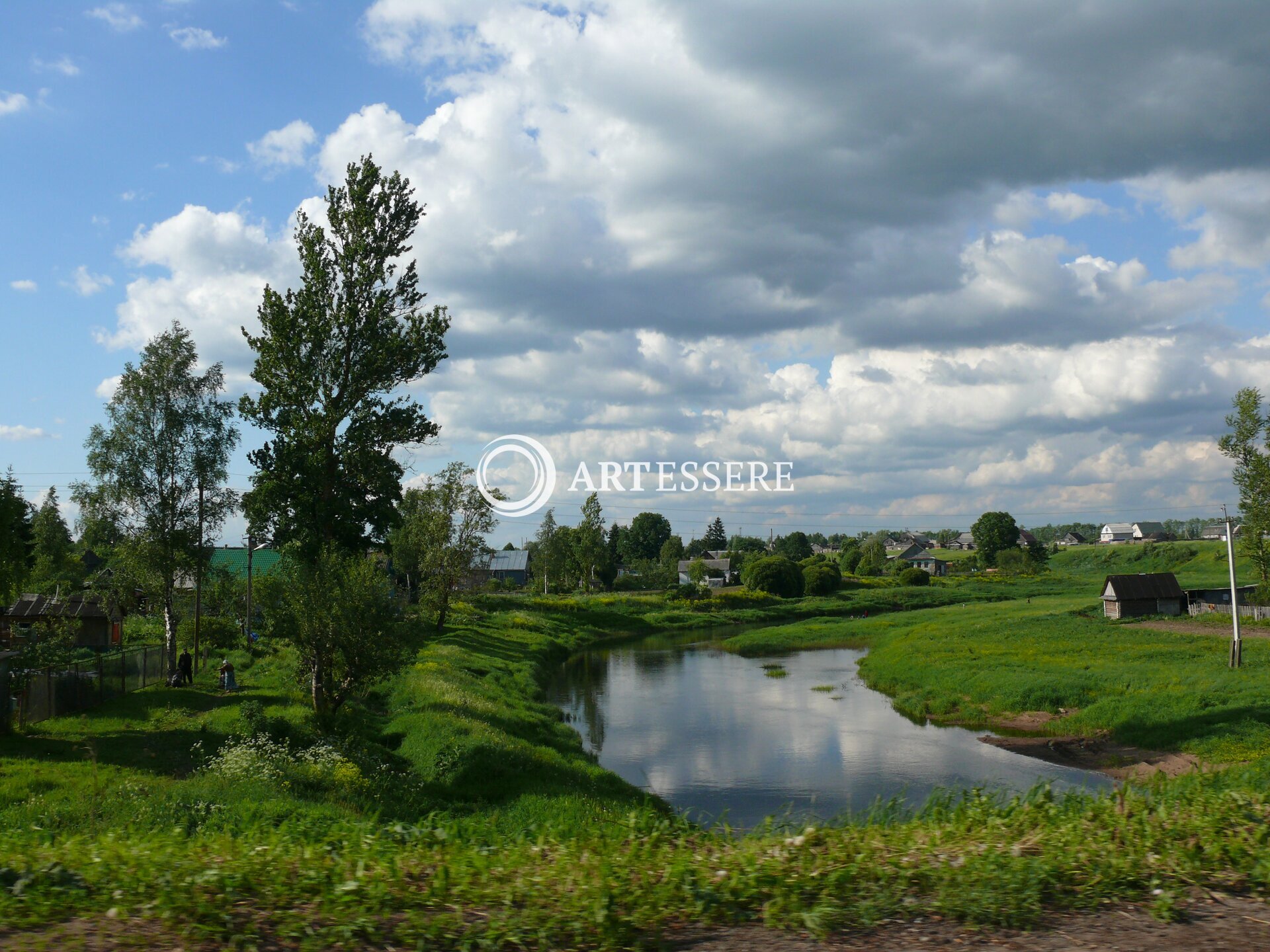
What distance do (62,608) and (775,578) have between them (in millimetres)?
72529

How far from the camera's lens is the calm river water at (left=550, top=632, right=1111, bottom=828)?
2305 cm

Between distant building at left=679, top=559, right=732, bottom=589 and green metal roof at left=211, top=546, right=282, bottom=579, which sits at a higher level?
green metal roof at left=211, top=546, right=282, bottom=579

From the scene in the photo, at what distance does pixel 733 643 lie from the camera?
6238 centimetres

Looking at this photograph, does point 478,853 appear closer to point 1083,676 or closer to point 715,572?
point 1083,676

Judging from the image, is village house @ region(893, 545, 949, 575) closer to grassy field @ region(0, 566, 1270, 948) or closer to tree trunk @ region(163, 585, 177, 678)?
tree trunk @ region(163, 585, 177, 678)

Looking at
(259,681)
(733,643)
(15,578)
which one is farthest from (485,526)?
(15,578)

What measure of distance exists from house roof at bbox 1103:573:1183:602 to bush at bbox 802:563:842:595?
40.1 metres

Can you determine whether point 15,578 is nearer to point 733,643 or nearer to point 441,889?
point 441,889

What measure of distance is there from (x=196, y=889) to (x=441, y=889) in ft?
4.91

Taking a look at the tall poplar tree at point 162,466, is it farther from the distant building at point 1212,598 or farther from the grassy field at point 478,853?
the distant building at point 1212,598

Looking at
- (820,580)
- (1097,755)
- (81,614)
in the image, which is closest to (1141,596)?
(1097,755)

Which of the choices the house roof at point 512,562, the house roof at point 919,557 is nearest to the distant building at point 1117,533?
the house roof at point 919,557

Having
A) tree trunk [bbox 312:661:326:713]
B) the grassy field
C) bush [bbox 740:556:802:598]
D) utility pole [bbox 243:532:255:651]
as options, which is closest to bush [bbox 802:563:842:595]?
bush [bbox 740:556:802:598]

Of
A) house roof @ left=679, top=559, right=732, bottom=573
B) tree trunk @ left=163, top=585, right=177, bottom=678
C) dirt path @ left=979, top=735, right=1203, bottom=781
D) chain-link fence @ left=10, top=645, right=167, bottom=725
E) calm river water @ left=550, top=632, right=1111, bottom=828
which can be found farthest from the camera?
house roof @ left=679, top=559, right=732, bottom=573
